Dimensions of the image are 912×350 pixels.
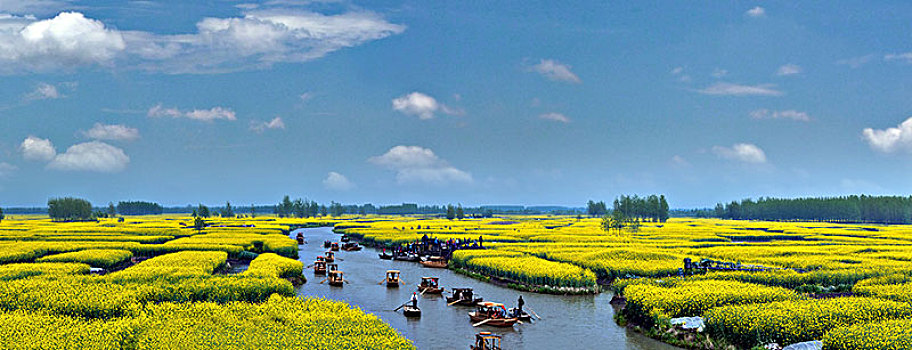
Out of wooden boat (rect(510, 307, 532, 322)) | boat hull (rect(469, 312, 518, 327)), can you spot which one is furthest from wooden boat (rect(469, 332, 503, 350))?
wooden boat (rect(510, 307, 532, 322))

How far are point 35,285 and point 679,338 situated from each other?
48.4 meters

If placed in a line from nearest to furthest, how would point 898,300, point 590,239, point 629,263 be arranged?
point 898,300 → point 629,263 → point 590,239

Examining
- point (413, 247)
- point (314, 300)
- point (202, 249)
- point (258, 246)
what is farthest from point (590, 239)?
point (314, 300)

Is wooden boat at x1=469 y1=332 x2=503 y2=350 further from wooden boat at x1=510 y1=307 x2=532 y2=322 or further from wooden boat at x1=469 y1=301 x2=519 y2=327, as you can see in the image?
wooden boat at x1=510 y1=307 x2=532 y2=322

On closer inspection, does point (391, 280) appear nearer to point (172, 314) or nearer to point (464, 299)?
point (464, 299)

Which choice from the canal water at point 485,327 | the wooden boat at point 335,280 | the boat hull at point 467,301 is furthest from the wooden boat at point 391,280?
the boat hull at point 467,301

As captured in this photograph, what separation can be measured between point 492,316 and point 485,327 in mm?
1214

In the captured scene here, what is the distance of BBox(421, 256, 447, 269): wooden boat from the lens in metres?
88.3

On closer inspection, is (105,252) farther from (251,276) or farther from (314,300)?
(314,300)

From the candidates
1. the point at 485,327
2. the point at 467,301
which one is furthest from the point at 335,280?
the point at 485,327

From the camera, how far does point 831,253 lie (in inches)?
3679

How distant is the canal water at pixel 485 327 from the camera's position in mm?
43062

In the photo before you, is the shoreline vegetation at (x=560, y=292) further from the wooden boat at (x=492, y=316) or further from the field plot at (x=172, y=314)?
the wooden boat at (x=492, y=316)

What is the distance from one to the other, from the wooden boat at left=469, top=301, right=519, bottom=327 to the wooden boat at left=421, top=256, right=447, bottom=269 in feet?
127
